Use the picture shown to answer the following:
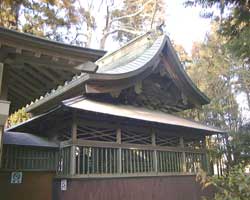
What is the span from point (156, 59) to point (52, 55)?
525 centimetres

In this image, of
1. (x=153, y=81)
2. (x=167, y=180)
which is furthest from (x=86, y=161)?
(x=153, y=81)

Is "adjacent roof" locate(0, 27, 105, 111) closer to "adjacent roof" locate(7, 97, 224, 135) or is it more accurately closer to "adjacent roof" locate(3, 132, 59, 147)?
"adjacent roof" locate(7, 97, 224, 135)

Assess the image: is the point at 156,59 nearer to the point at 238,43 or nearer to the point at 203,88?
the point at 238,43

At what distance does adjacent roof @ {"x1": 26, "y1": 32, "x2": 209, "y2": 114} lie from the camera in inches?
295

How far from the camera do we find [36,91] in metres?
6.17

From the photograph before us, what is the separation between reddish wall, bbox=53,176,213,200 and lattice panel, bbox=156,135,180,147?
1.01m

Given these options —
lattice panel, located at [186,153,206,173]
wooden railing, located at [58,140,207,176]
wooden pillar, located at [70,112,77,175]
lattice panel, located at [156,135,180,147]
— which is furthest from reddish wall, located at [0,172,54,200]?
lattice panel, located at [186,153,206,173]

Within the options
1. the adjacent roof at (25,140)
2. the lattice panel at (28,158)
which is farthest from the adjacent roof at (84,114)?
the lattice panel at (28,158)

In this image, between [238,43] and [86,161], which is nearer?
[238,43]

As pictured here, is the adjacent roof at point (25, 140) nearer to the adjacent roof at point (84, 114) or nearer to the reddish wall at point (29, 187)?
the adjacent roof at point (84, 114)

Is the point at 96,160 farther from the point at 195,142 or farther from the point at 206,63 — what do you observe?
the point at 206,63

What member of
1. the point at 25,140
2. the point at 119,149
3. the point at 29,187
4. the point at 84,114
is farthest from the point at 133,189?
the point at 25,140

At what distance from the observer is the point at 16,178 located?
21.2ft

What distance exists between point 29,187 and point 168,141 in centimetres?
414
